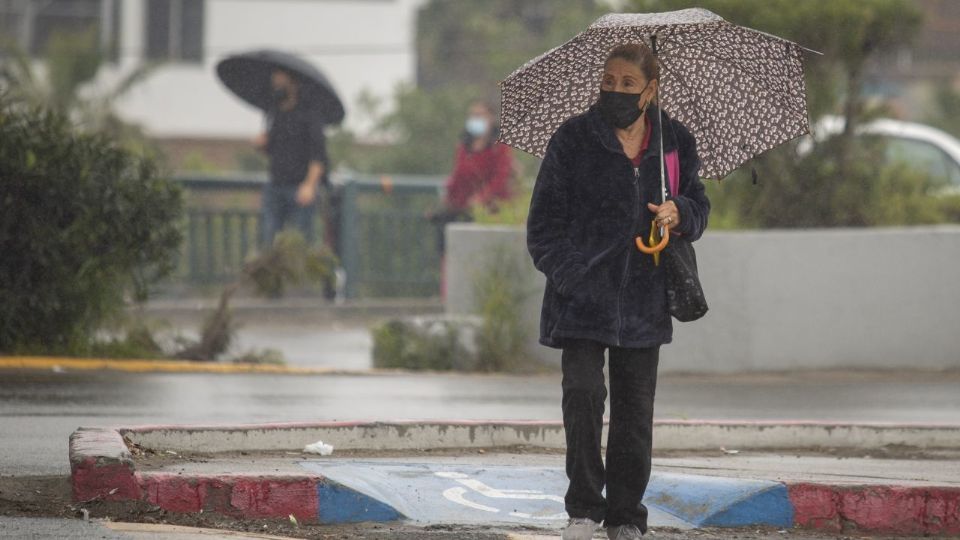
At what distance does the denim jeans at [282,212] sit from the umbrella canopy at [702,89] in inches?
410

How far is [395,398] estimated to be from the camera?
10.1 meters

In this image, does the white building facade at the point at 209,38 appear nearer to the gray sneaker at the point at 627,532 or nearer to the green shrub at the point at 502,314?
the green shrub at the point at 502,314

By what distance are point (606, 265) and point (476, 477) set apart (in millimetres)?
1510

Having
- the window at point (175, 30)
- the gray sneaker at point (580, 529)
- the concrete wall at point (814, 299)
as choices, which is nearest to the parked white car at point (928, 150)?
the concrete wall at point (814, 299)

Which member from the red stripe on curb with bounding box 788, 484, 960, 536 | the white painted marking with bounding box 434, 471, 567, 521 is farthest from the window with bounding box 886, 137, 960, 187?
the white painted marking with bounding box 434, 471, 567, 521

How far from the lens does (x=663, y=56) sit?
21.0ft

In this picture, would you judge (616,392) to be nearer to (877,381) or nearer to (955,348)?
(877,381)

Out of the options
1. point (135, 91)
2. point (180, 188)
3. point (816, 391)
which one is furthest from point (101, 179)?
point (135, 91)

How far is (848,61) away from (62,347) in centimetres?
615

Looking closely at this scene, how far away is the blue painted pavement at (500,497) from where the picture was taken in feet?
20.8

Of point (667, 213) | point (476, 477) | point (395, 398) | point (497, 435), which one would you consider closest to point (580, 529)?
point (667, 213)

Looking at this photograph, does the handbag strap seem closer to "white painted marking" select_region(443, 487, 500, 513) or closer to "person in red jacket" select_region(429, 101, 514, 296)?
"white painted marking" select_region(443, 487, 500, 513)

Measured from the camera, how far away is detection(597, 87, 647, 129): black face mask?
581 cm

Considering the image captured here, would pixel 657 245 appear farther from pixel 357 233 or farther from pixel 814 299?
pixel 357 233
